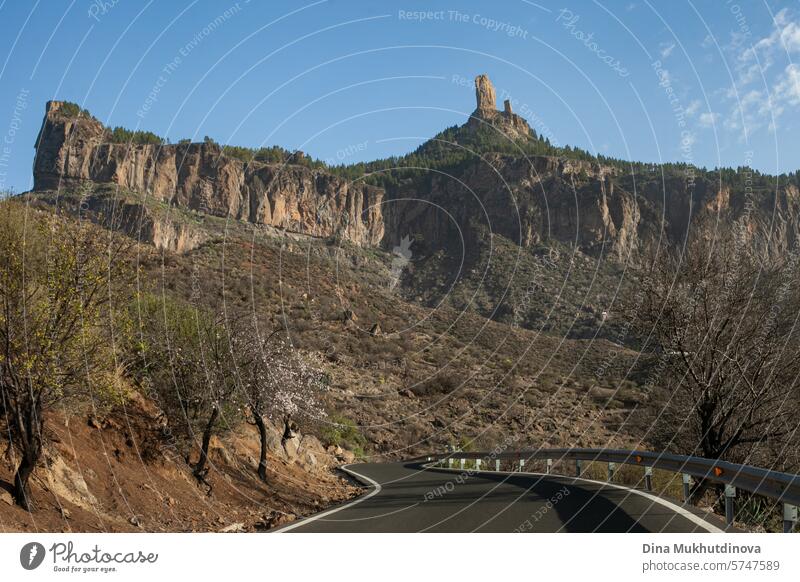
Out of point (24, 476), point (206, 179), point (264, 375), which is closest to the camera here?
point (24, 476)

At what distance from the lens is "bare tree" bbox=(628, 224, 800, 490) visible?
15.8 meters

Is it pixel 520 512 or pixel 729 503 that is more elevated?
pixel 729 503

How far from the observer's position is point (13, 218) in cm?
1504

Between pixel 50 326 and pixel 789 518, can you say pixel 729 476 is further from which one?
pixel 50 326

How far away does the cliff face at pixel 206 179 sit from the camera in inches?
5074

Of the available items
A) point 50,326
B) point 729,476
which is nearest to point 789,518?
point 729,476

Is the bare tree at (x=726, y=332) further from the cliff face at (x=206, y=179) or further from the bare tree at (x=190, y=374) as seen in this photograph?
the cliff face at (x=206, y=179)

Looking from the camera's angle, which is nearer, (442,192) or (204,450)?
(204,450)

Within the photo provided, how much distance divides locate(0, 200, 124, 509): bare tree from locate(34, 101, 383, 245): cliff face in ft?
359

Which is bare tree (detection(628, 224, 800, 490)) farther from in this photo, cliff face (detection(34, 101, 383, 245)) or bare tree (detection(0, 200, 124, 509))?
cliff face (detection(34, 101, 383, 245))

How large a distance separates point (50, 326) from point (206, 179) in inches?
5618

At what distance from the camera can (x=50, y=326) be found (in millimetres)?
10156

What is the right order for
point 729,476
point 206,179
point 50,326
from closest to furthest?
point 729,476 < point 50,326 < point 206,179
